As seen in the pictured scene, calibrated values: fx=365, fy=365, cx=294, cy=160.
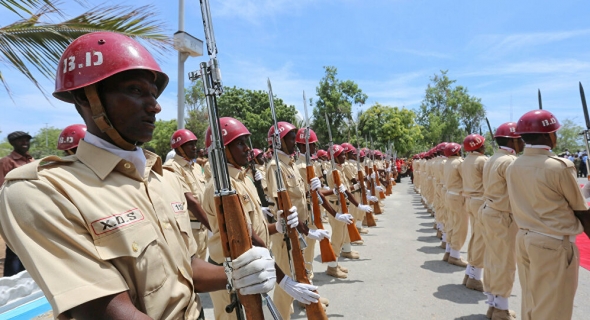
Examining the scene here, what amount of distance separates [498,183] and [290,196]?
282 cm

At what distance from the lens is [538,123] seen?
3.84 meters

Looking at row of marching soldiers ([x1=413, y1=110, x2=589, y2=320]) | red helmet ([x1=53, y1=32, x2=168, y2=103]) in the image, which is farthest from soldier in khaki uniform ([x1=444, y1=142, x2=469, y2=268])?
red helmet ([x1=53, y1=32, x2=168, y2=103])

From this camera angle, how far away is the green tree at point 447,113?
4094 centimetres

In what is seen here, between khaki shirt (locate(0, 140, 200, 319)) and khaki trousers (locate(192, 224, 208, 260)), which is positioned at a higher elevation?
khaki shirt (locate(0, 140, 200, 319))

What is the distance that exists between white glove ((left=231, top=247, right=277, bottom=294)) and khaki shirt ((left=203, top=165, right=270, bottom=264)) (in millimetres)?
1447

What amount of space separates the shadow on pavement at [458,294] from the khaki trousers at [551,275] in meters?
1.79

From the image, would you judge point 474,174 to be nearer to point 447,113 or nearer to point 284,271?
point 284,271

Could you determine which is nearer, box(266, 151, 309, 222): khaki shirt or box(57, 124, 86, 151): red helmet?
box(57, 124, 86, 151): red helmet

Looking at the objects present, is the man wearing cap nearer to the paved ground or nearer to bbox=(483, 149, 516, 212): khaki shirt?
the paved ground

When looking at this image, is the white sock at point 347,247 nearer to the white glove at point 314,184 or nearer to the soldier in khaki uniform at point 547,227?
the white glove at point 314,184

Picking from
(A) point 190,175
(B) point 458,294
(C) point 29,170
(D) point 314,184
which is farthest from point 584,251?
(C) point 29,170

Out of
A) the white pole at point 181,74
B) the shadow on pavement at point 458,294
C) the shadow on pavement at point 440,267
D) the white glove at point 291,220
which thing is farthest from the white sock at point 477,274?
the white pole at point 181,74

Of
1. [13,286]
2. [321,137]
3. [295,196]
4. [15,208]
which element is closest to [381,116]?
[321,137]

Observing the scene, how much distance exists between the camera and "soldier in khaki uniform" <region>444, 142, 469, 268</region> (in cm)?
715
